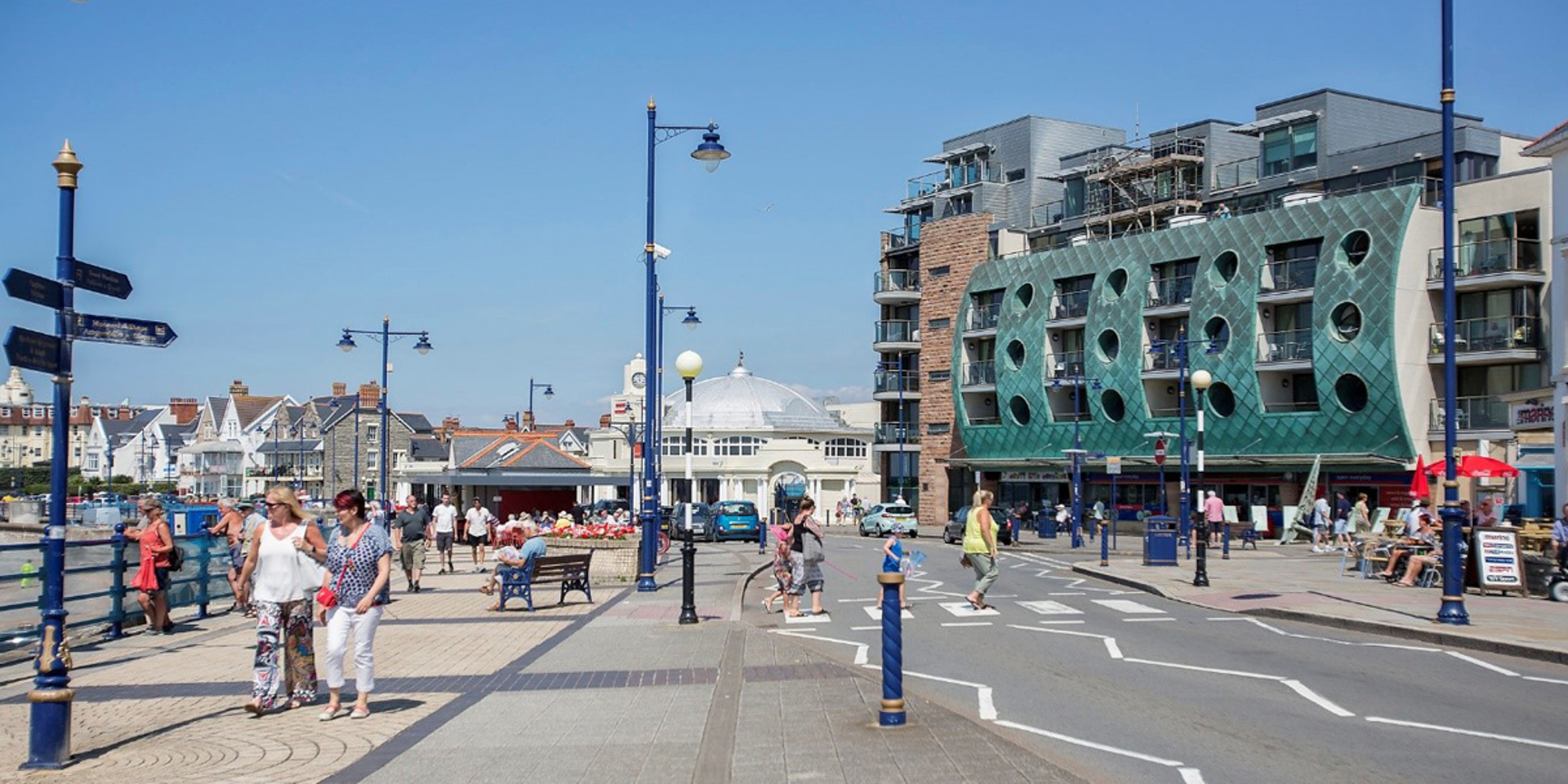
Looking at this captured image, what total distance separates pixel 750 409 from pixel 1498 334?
4878 cm

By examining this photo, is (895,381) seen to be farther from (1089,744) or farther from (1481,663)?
(1089,744)

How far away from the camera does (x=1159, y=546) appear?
3073 cm

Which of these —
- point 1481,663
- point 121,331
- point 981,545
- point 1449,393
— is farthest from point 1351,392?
point 121,331

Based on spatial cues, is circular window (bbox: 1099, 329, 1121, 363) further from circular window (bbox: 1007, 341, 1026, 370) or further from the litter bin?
the litter bin

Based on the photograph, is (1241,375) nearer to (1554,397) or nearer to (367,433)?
(1554,397)

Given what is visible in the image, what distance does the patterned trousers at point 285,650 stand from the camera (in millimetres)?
10438

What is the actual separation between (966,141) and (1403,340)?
33217 mm

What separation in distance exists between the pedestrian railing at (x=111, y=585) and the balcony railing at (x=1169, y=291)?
43.8 meters

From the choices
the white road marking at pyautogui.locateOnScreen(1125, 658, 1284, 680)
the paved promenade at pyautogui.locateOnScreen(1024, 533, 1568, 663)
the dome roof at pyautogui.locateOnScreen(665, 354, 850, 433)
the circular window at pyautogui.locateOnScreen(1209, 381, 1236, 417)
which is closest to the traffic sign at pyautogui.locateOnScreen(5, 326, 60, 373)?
the white road marking at pyautogui.locateOnScreen(1125, 658, 1284, 680)

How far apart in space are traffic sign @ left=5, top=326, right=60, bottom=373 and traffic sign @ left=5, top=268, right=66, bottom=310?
216 mm

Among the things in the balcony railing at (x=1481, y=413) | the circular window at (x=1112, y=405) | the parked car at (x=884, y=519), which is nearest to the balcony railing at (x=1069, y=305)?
the circular window at (x=1112, y=405)

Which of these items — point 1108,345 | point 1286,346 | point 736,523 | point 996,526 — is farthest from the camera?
point 1108,345

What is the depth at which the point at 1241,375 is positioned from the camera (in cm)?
5322

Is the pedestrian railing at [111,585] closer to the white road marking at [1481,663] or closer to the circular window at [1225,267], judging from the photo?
the white road marking at [1481,663]
